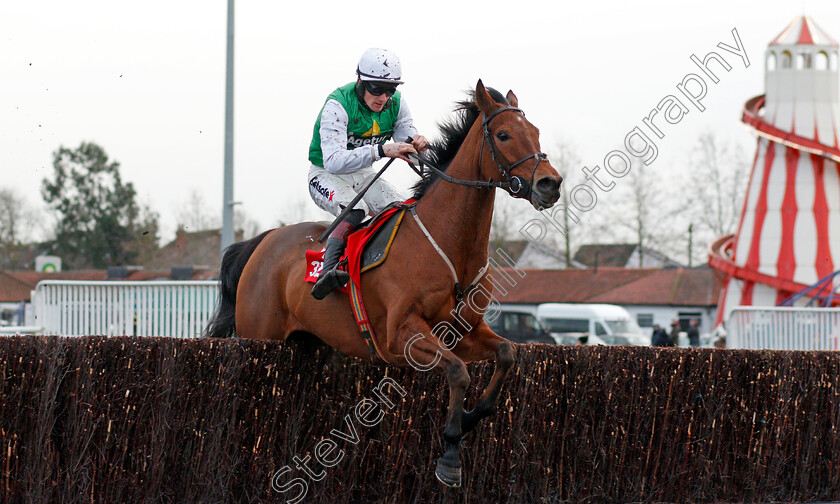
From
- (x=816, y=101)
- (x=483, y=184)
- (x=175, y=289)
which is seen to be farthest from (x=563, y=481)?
(x=816, y=101)

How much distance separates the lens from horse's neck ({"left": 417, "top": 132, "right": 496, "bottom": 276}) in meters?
6.16

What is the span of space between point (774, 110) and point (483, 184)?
24.8 m

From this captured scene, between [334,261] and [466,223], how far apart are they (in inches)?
40.6

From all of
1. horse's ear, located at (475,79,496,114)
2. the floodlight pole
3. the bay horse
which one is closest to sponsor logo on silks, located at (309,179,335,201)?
the bay horse

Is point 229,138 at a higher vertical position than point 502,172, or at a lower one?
higher

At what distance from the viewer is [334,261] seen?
6621mm

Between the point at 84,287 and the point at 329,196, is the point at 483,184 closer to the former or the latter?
the point at 329,196

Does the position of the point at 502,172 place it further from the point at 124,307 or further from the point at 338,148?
the point at 124,307

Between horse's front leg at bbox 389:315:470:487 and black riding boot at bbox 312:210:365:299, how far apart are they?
31.9 inches

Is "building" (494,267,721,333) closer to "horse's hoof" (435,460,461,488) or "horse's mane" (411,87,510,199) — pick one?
"horse's mane" (411,87,510,199)

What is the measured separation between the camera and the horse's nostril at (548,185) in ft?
17.7

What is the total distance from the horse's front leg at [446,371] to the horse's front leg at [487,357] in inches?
4.9

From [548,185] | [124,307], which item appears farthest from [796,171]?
[548,185]

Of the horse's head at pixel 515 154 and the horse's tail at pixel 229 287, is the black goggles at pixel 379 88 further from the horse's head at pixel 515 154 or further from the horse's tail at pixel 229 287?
the horse's tail at pixel 229 287
